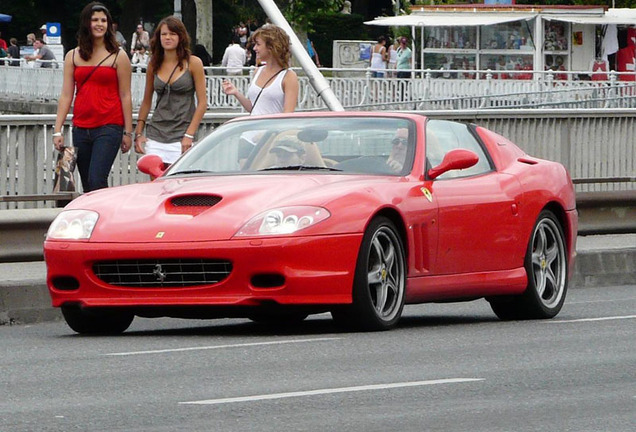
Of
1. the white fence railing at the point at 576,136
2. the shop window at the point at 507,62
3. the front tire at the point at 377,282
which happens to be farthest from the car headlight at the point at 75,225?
the shop window at the point at 507,62

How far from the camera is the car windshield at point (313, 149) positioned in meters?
10.5

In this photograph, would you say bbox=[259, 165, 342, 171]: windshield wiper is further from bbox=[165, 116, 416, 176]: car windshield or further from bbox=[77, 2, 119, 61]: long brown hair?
bbox=[77, 2, 119, 61]: long brown hair

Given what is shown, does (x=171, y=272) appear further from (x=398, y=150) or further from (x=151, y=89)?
(x=151, y=89)

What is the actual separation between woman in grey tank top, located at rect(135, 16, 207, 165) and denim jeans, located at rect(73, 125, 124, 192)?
188mm

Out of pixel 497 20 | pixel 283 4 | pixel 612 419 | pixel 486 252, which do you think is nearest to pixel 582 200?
pixel 486 252

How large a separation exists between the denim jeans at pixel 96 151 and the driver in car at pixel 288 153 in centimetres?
306

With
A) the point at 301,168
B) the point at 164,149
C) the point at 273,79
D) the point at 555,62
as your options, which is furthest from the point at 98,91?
the point at 555,62

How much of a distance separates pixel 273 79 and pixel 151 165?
262cm

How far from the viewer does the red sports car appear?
9578 mm

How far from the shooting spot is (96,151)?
13.6 meters

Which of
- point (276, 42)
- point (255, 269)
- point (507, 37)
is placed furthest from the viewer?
point (507, 37)

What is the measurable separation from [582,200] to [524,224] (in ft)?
17.2

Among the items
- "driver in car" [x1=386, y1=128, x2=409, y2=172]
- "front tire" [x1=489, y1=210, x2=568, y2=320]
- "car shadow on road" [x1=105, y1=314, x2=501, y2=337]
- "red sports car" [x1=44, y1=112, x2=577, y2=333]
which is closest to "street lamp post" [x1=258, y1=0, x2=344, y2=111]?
"car shadow on road" [x1=105, y1=314, x2=501, y2=337]

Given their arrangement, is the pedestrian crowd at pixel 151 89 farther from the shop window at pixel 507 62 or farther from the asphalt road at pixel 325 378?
the shop window at pixel 507 62
